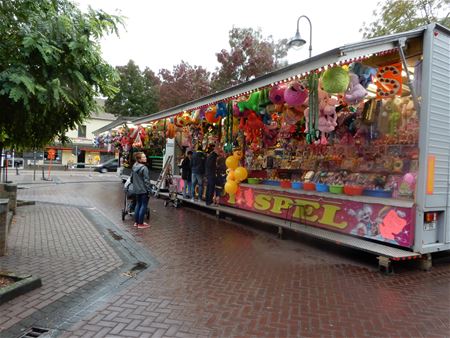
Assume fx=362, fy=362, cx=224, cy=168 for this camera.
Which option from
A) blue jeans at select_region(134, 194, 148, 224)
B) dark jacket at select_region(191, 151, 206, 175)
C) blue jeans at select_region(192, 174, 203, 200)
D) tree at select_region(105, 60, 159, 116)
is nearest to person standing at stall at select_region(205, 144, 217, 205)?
dark jacket at select_region(191, 151, 206, 175)

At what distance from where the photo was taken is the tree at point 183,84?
100ft

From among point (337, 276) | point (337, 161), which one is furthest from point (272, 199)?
point (337, 276)

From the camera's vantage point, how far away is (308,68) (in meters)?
5.77

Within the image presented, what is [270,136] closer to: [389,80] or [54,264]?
[389,80]

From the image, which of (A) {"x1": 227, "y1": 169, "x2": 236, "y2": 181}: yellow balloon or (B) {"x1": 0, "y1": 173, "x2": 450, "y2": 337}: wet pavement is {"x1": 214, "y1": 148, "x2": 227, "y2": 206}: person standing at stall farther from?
(B) {"x1": 0, "y1": 173, "x2": 450, "y2": 337}: wet pavement

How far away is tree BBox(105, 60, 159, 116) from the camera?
157 ft

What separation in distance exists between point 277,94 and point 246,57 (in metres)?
21.6

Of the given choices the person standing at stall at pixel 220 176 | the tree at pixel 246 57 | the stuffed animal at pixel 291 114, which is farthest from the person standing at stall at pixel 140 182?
the tree at pixel 246 57

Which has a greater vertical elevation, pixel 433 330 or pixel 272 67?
pixel 272 67

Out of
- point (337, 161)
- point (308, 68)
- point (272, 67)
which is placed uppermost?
point (272, 67)

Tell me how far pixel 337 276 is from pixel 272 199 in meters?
3.47

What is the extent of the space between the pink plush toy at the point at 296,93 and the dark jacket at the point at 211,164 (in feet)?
14.2

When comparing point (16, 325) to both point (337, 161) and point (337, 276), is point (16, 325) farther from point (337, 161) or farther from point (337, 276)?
point (337, 161)

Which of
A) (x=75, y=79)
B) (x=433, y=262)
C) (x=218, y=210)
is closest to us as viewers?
(x=75, y=79)
